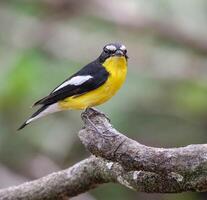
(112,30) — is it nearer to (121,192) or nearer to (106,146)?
(121,192)

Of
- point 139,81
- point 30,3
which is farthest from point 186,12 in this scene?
point 30,3

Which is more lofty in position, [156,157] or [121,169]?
[156,157]

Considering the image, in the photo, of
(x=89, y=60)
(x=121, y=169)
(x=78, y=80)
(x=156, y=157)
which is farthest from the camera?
(x=89, y=60)

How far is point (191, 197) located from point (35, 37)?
2.25m

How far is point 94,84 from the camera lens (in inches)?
155

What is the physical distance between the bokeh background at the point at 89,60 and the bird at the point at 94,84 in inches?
68.9

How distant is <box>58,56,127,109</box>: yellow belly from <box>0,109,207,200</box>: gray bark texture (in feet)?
0.92

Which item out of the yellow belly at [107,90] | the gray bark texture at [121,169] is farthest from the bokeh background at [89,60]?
the gray bark texture at [121,169]

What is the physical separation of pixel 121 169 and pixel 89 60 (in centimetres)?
385

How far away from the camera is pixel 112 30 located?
23.6 feet

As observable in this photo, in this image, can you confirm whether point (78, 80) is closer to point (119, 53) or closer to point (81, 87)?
point (81, 87)

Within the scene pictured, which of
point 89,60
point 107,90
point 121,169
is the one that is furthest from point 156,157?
point 89,60

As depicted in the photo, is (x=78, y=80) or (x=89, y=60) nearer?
(x=78, y=80)

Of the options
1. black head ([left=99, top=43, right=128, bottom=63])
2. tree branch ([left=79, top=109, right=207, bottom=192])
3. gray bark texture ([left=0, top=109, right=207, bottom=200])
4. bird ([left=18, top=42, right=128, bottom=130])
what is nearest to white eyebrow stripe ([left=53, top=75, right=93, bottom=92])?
bird ([left=18, top=42, right=128, bottom=130])
